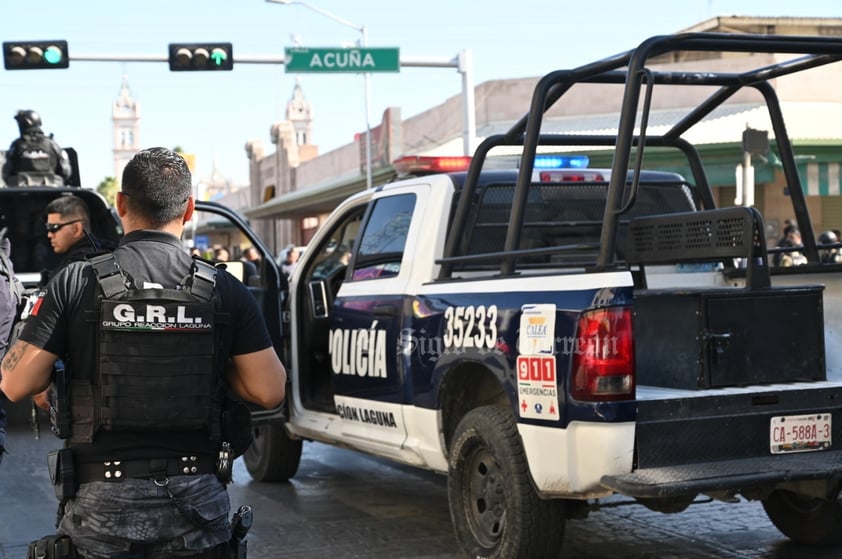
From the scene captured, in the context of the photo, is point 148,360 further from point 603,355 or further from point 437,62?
point 437,62

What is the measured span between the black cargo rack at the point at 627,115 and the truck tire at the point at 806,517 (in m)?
1.34

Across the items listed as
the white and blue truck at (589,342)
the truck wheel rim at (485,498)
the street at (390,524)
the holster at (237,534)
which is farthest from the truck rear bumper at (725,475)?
the holster at (237,534)

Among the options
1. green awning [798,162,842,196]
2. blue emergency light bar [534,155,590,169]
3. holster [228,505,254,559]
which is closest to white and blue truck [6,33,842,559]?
blue emergency light bar [534,155,590,169]

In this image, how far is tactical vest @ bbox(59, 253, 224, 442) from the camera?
300 cm

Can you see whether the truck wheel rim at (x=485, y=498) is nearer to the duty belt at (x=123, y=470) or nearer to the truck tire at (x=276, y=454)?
the duty belt at (x=123, y=470)

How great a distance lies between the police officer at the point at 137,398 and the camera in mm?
2982

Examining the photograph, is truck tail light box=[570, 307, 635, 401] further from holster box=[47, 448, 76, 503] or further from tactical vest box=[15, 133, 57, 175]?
tactical vest box=[15, 133, 57, 175]

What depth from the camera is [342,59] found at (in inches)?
795

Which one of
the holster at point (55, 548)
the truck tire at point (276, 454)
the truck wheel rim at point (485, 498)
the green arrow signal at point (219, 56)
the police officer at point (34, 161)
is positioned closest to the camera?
the holster at point (55, 548)

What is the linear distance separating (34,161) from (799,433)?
8.77 metres

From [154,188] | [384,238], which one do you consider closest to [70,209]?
[384,238]

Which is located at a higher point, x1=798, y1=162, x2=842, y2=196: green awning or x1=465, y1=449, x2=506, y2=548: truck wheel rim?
x1=798, y1=162, x2=842, y2=196: green awning

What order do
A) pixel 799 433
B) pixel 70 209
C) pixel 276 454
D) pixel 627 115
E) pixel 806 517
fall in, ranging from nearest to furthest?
pixel 627 115, pixel 799 433, pixel 806 517, pixel 70 209, pixel 276 454

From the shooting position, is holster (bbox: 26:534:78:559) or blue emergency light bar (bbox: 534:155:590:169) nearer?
holster (bbox: 26:534:78:559)
